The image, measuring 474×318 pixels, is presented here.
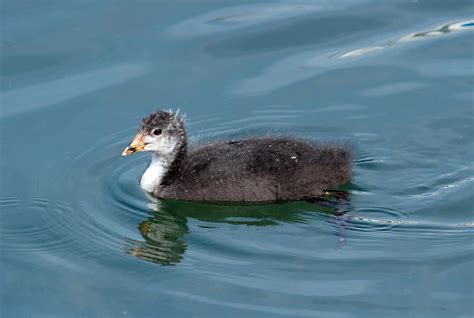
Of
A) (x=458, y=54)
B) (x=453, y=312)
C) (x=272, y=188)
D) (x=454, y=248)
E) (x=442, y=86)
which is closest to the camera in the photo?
(x=453, y=312)

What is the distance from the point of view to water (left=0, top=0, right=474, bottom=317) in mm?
9719

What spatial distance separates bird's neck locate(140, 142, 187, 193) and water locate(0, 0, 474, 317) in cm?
19

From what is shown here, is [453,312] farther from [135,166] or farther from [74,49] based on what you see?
[74,49]

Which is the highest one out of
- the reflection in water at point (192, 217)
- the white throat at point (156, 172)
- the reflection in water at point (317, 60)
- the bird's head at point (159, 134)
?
the bird's head at point (159, 134)

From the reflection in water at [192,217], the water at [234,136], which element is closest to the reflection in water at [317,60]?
the water at [234,136]

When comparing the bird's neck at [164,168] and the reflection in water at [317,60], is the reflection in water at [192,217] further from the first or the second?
the reflection in water at [317,60]

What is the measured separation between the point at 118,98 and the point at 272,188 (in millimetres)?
2978

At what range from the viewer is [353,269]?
388 inches

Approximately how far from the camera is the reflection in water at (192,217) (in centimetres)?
1050

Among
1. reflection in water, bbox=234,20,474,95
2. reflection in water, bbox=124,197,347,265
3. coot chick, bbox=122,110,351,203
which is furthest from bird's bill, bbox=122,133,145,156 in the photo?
reflection in water, bbox=234,20,474,95

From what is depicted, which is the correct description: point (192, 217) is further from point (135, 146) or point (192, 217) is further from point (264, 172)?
point (135, 146)

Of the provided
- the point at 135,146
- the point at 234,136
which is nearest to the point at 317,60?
the point at 234,136

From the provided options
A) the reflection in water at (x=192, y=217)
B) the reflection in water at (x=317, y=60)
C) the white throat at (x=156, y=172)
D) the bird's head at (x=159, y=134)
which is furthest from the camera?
the reflection in water at (x=317, y=60)

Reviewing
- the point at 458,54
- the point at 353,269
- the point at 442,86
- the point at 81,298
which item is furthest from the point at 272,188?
the point at 458,54
